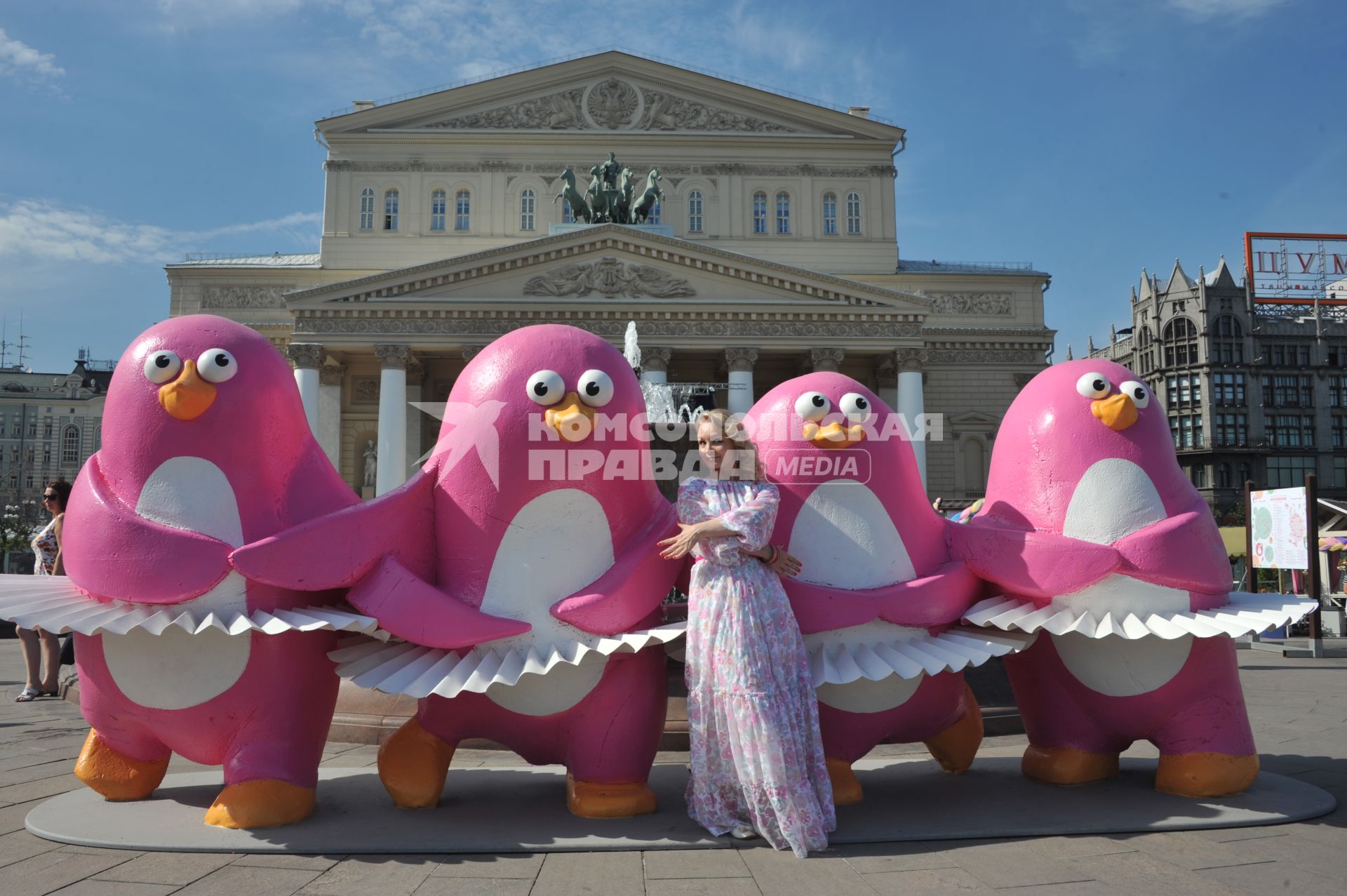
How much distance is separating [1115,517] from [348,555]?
3603mm

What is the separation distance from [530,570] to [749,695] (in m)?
1.10

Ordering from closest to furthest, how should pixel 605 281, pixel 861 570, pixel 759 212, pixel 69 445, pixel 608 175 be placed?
pixel 861 570
pixel 605 281
pixel 608 175
pixel 759 212
pixel 69 445

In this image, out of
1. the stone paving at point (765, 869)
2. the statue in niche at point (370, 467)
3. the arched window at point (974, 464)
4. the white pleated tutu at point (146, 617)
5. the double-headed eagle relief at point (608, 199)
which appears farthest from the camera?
the arched window at point (974, 464)

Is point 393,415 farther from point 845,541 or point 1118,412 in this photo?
point 1118,412

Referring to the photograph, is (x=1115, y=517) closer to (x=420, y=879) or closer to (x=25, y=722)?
(x=420, y=879)

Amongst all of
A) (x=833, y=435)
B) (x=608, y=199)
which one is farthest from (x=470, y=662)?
(x=608, y=199)

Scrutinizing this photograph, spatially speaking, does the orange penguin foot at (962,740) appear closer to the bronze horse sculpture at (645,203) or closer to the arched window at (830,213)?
the bronze horse sculpture at (645,203)

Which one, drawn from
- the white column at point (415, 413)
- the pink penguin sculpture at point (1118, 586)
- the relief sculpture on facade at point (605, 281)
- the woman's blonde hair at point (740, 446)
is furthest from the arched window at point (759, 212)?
the woman's blonde hair at point (740, 446)

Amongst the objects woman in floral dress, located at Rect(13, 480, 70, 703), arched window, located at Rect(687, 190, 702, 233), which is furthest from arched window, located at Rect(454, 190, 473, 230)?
woman in floral dress, located at Rect(13, 480, 70, 703)

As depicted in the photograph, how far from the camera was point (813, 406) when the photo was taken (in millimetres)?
4445

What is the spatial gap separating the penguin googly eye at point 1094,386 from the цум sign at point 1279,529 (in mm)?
10685

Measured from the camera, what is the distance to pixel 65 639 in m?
10.0

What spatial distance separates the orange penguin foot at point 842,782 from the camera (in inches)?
174

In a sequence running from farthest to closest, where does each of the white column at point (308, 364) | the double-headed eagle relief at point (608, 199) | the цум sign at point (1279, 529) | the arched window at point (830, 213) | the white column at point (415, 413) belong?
the arched window at point (830, 213)
the white column at point (415, 413)
the double-headed eagle relief at point (608, 199)
the white column at point (308, 364)
the цум sign at point (1279, 529)
